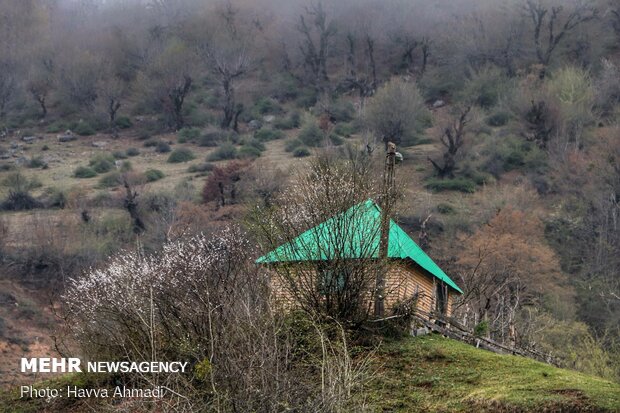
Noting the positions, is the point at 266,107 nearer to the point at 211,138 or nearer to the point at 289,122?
the point at 289,122

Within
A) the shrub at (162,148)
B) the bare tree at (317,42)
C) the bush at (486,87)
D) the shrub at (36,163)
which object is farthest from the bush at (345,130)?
the shrub at (36,163)

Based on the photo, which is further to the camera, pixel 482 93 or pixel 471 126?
pixel 482 93

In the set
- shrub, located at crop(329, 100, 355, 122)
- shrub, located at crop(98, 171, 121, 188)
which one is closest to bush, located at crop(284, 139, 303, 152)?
shrub, located at crop(329, 100, 355, 122)

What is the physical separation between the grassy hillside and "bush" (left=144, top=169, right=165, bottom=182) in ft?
128

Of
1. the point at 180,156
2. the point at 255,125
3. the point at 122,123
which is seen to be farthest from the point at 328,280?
the point at 122,123

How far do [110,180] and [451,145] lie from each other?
2130cm

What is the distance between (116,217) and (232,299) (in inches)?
1313

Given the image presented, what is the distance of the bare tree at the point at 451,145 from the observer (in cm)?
5793

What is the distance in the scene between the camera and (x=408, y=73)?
269 ft

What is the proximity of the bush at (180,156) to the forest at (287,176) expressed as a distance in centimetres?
24

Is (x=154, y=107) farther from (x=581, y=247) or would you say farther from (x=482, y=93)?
→ (x=581, y=247)

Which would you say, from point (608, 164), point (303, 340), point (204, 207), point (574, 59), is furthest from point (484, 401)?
point (574, 59)

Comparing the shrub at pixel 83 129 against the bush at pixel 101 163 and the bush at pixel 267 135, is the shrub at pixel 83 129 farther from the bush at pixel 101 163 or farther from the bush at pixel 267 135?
the bush at pixel 267 135

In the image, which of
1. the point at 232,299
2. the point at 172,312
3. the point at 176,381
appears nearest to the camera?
the point at 176,381
